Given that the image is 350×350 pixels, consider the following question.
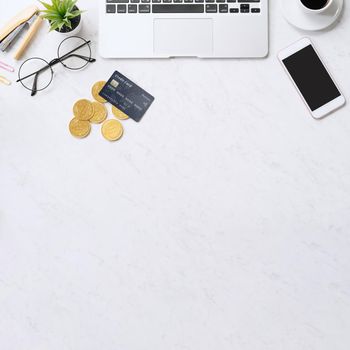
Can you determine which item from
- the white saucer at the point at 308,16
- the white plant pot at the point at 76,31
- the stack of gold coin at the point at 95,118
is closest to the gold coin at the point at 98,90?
the stack of gold coin at the point at 95,118

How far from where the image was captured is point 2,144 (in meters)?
1.00

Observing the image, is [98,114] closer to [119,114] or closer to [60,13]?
[119,114]

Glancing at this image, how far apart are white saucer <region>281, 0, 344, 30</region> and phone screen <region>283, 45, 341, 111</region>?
0.15 feet

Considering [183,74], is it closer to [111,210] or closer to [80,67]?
[80,67]

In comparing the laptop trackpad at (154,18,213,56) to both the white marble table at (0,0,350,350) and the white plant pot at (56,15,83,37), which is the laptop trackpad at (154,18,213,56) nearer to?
the white marble table at (0,0,350,350)

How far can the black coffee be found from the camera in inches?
37.8

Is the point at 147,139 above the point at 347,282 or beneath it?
above

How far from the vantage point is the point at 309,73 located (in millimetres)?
981

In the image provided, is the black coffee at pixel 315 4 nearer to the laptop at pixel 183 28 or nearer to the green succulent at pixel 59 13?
the laptop at pixel 183 28

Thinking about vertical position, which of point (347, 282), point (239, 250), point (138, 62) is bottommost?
point (347, 282)

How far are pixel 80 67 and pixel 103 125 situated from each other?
5.1 inches

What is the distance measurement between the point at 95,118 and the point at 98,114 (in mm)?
10

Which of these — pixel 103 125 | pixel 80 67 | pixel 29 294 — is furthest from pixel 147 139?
pixel 29 294

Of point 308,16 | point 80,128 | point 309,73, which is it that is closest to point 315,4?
point 308,16
